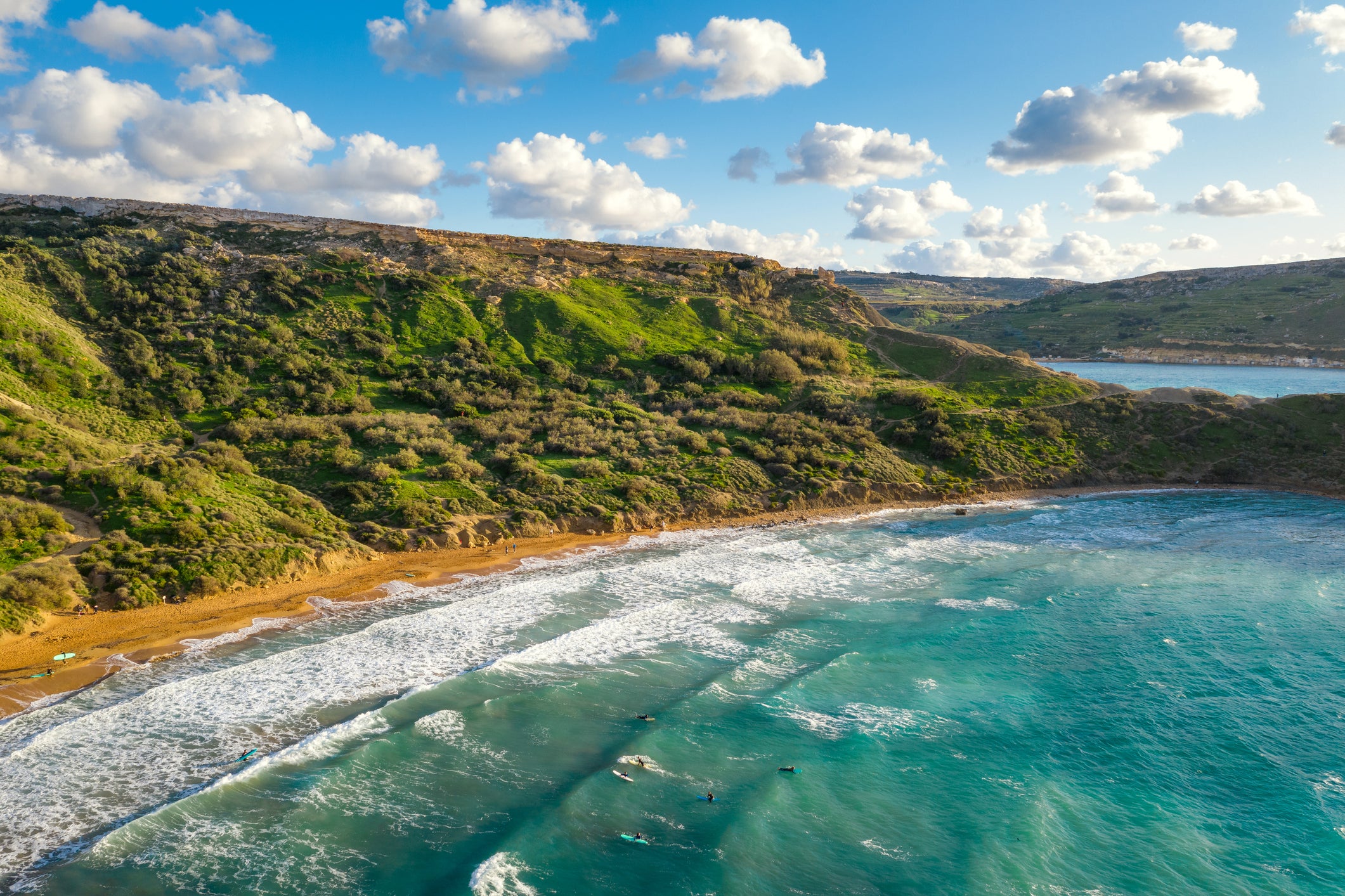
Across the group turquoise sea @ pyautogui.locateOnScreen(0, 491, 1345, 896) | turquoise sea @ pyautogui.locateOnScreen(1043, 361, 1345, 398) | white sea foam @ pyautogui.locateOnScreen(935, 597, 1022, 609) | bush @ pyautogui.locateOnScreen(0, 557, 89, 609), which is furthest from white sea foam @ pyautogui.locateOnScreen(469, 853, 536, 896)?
turquoise sea @ pyautogui.locateOnScreen(1043, 361, 1345, 398)

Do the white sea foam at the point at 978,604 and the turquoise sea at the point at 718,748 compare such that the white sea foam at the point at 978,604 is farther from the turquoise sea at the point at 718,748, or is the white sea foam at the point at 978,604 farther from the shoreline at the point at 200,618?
the shoreline at the point at 200,618

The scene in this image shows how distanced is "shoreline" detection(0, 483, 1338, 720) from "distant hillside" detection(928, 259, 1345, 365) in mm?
130443

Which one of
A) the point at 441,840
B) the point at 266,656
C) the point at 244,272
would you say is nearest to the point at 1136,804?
the point at 441,840

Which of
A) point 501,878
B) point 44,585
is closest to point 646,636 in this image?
point 501,878

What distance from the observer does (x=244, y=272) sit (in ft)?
211

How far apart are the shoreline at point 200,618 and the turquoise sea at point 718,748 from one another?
1226 mm

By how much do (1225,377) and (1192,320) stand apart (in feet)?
168

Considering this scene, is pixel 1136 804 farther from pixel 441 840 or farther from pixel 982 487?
pixel 982 487

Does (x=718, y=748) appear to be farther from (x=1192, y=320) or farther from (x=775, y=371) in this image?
(x=1192, y=320)

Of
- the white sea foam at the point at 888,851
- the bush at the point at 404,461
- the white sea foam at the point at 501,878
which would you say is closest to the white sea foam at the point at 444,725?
the white sea foam at the point at 501,878

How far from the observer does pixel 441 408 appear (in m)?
50.9

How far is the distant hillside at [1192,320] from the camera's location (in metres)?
119

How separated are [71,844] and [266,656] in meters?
8.58

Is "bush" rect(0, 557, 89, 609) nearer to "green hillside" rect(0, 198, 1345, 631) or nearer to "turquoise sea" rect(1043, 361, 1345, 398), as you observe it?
"green hillside" rect(0, 198, 1345, 631)
